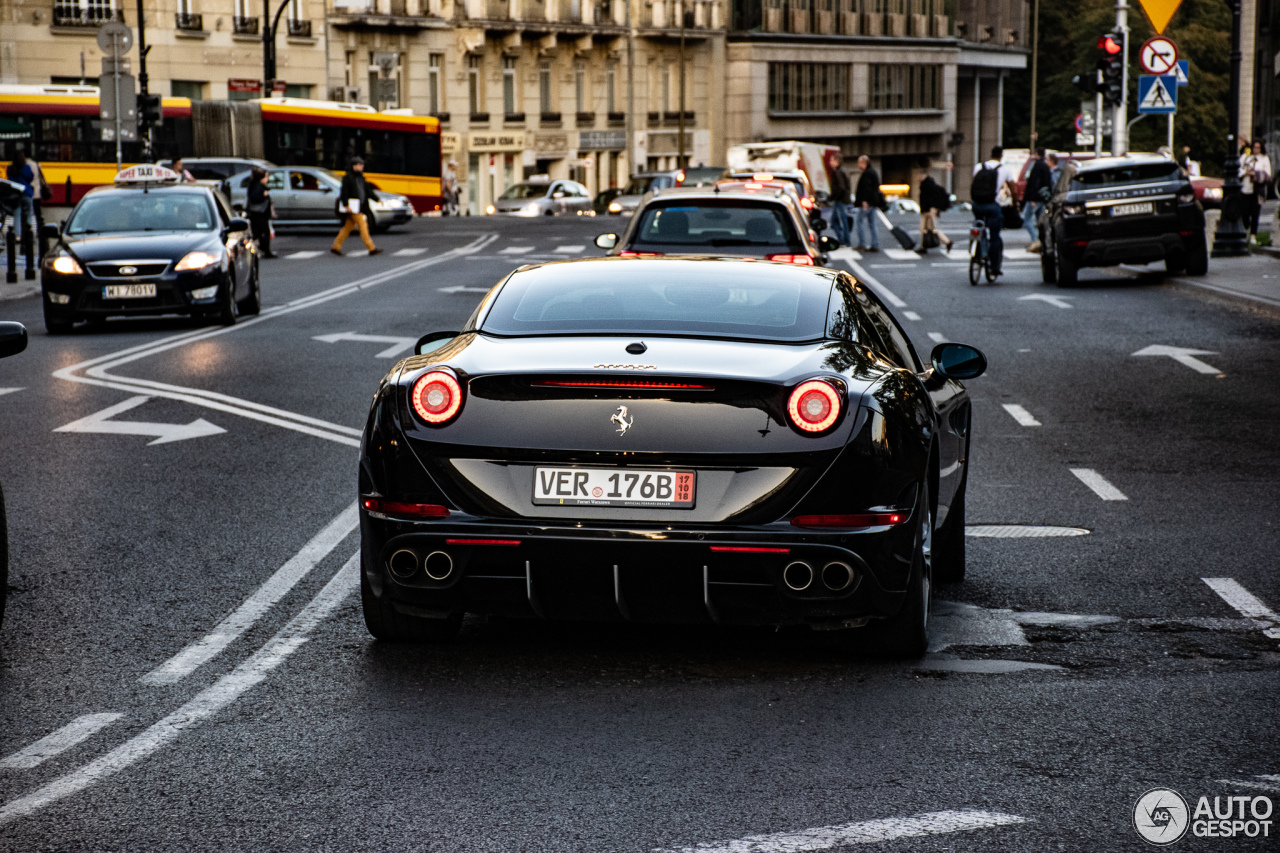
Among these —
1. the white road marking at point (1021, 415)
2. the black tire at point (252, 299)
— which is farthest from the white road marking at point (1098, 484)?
the black tire at point (252, 299)

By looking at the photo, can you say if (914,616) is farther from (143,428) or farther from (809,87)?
(809,87)

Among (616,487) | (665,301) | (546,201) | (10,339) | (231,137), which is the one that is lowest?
(546,201)

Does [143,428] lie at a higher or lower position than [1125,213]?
lower

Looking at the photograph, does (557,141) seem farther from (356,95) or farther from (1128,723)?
(1128,723)

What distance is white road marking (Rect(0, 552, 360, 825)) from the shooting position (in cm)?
469

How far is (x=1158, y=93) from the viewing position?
30.6 m

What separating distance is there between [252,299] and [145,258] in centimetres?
248

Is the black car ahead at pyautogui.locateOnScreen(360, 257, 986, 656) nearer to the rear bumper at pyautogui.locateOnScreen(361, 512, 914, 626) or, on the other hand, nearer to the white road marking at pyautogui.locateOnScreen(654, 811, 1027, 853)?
the rear bumper at pyautogui.locateOnScreen(361, 512, 914, 626)

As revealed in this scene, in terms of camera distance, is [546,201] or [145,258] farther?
[546,201]

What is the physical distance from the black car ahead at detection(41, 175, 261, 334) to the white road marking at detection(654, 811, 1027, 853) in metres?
16.4

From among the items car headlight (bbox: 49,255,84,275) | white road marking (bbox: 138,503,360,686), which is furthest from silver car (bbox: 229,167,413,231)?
white road marking (bbox: 138,503,360,686)

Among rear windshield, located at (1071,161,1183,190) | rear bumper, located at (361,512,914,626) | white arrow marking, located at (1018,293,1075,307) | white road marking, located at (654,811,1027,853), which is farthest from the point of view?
rear windshield, located at (1071,161,1183,190)

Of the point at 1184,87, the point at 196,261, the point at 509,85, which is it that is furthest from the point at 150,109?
the point at 1184,87

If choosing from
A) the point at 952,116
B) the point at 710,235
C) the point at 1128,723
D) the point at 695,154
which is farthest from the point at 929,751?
the point at 952,116
